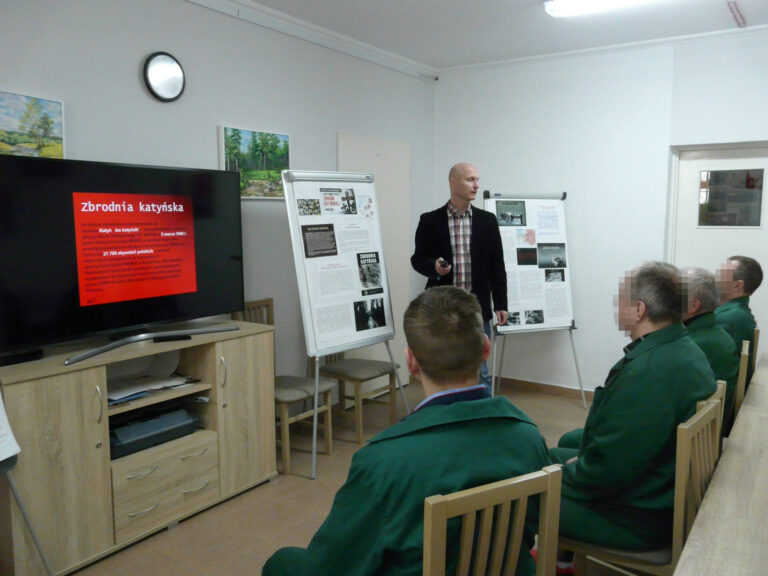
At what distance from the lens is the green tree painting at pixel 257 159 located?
3570 millimetres

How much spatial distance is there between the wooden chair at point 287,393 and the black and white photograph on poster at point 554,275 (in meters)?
1.99

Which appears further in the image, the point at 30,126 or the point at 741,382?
the point at 30,126

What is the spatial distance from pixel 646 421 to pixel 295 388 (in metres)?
2.27

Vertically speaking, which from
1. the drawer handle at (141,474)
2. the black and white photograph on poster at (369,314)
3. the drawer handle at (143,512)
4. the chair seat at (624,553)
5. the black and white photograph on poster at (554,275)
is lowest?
the drawer handle at (143,512)

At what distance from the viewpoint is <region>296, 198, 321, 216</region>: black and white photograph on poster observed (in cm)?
343

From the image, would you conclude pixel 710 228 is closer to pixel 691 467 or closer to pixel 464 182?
pixel 464 182

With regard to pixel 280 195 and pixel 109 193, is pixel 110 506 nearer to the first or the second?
pixel 109 193

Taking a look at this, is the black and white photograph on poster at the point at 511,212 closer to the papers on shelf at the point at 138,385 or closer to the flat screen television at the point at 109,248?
the flat screen television at the point at 109,248

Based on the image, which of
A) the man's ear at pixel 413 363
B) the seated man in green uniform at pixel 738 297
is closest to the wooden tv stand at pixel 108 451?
the man's ear at pixel 413 363

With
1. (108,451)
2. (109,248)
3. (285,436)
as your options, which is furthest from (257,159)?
(108,451)

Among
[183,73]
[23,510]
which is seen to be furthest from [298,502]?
[183,73]

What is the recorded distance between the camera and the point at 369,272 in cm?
378

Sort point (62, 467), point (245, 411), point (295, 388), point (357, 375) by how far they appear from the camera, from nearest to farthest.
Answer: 1. point (62, 467)
2. point (245, 411)
3. point (295, 388)
4. point (357, 375)

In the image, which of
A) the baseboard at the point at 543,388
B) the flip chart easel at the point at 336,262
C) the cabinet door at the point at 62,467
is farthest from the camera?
the baseboard at the point at 543,388
